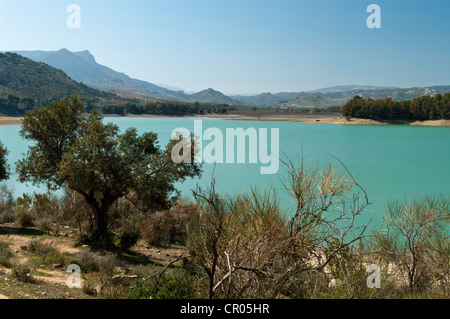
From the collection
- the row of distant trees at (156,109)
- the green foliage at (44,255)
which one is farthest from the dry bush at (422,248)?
the row of distant trees at (156,109)

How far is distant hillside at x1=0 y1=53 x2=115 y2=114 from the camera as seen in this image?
6596cm

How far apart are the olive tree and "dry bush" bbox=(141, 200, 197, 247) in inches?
48.8

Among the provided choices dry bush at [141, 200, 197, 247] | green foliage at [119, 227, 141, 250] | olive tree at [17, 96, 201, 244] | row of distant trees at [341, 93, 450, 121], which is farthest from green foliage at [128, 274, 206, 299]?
row of distant trees at [341, 93, 450, 121]

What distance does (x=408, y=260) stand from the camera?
5.94 m

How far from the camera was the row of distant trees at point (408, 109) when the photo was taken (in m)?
74.3

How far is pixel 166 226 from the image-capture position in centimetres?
1294

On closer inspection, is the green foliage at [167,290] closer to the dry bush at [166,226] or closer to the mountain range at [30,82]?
the dry bush at [166,226]

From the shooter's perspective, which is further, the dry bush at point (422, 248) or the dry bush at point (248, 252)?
the dry bush at point (422, 248)

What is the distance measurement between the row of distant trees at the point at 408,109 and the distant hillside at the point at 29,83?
6505cm

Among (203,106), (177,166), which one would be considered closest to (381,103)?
(203,106)
